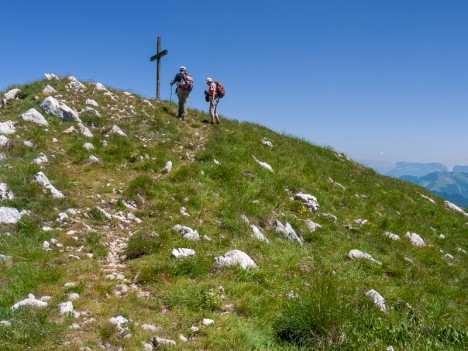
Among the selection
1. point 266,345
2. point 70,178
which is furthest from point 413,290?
point 70,178

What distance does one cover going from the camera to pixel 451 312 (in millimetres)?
8977

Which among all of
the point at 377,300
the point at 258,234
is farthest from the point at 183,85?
the point at 377,300

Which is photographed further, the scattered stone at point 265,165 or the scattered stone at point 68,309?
the scattered stone at point 265,165

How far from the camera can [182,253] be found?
8.64m

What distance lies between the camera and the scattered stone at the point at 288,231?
38.0 feet

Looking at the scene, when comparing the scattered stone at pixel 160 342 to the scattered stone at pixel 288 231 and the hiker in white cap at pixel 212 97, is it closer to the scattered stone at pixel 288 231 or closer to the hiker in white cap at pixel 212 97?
the scattered stone at pixel 288 231

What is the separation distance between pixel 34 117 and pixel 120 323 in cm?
1205

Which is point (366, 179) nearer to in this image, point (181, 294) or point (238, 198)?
point (238, 198)

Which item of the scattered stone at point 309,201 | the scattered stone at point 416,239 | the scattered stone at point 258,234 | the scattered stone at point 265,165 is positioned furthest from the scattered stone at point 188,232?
the scattered stone at point 416,239

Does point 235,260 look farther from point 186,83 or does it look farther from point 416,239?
point 186,83

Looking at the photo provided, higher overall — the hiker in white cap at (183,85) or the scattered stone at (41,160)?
the hiker in white cap at (183,85)

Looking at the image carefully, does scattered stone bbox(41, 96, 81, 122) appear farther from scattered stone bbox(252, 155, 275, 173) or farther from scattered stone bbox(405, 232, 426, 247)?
scattered stone bbox(405, 232, 426, 247)

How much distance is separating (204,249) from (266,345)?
11.3ft

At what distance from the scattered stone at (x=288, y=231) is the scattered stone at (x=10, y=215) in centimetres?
739
